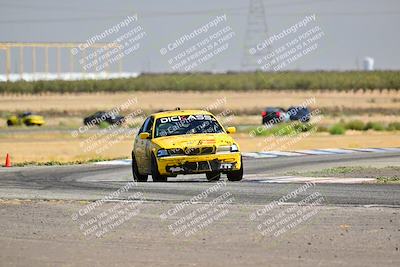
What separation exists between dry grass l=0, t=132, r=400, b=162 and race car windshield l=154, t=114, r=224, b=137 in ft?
50.7

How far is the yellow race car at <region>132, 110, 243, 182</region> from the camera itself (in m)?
19.6

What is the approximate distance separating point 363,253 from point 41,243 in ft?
12.1

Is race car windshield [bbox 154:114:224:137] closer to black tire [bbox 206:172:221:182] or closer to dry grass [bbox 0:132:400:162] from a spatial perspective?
black tire [bbox 206:172:221:182]

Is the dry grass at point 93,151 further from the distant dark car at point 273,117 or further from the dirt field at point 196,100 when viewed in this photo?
the dirt field at point 196,100

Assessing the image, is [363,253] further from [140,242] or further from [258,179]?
[258,179]

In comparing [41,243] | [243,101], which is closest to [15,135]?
[41,243]

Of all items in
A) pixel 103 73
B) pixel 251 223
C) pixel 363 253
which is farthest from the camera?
pixel 103 73

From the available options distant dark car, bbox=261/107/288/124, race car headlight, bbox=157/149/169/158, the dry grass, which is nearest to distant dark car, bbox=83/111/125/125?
distant dark car, bbox=261/107/288/124

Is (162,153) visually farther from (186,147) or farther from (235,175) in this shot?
(235,175)

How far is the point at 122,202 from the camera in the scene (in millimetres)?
15914

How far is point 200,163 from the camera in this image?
19.6m

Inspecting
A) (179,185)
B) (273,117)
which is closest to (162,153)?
(179,185)

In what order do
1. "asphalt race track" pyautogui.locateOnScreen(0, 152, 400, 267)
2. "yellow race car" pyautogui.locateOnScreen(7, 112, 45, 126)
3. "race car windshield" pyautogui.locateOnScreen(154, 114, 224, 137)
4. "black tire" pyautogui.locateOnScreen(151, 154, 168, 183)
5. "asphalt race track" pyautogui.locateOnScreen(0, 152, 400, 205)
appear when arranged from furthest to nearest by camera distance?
"yellow race car" pyautogui.locateOnScreen(7, 112, 45, 126) → "race car windshield" pyautogui.locateOnScreen(154, 114, 224, 137) → "black tire" pyautogui.locateOnScreen(151, 154, 168, 183) → "asphalt race track" pyautogui.locateOnScreen(0, 152, 400, 205) → "asphalt race track" pyautogui.locateOnScreen(0, 152, 400, 267)

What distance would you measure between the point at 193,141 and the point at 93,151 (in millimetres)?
23206
